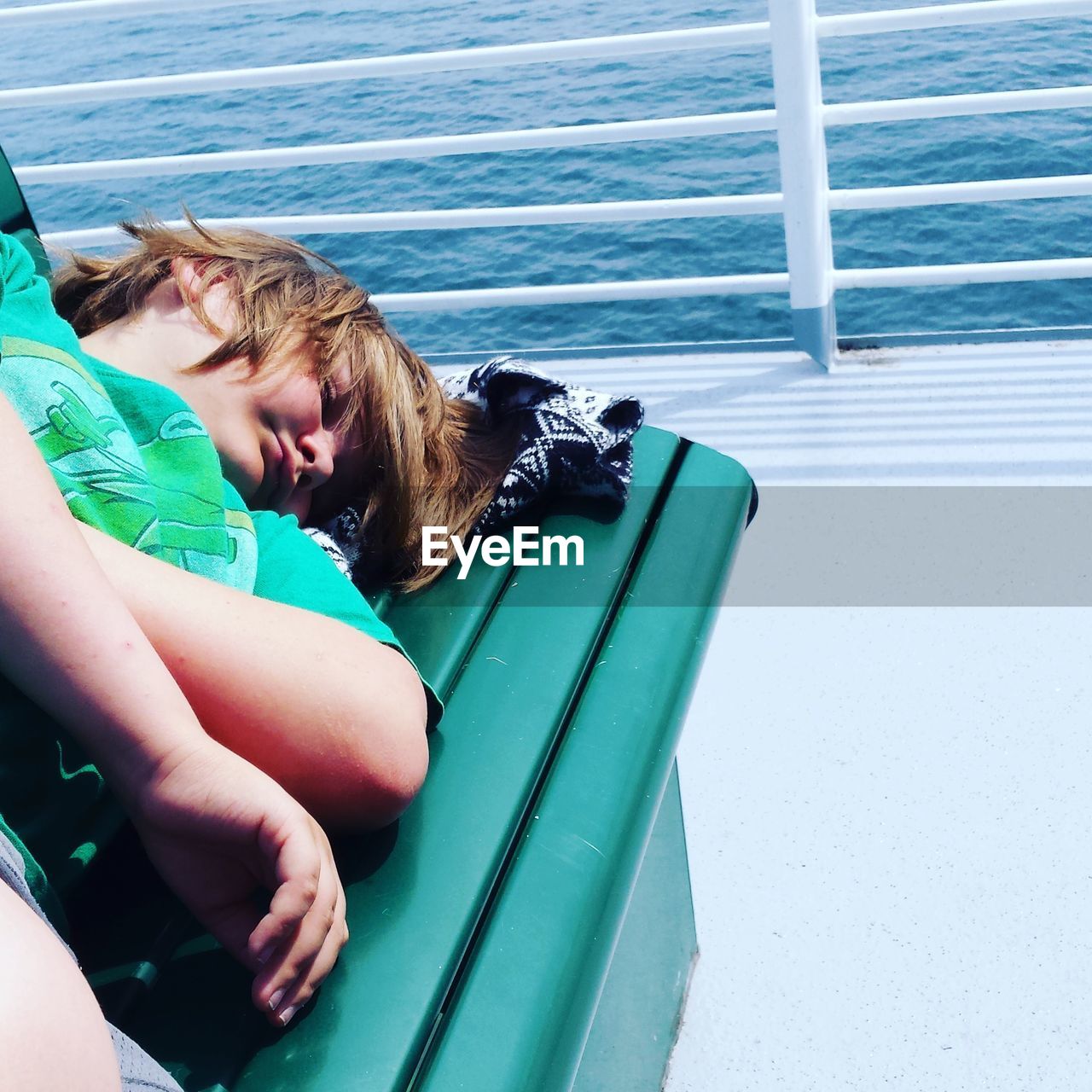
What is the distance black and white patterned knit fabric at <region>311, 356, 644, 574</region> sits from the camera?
1.21 m

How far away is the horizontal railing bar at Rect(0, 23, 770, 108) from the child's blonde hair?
0.97m

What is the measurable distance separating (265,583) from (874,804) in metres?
0.89

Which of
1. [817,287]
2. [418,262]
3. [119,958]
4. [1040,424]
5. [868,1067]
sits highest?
[119,958]

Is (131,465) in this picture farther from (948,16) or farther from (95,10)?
(948,16)

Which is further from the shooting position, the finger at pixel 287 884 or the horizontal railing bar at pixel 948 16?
the horizontal railing bar at pixel 948 16

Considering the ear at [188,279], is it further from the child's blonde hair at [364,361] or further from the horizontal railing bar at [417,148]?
the horizontal railing bar at [417,148]

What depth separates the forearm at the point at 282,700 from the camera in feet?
2.81

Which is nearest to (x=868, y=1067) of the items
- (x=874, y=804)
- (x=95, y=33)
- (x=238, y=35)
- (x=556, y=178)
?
(x=874, y=804)

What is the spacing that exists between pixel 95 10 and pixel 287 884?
2197mm

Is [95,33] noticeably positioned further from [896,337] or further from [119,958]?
[119,958]

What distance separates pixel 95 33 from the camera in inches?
518

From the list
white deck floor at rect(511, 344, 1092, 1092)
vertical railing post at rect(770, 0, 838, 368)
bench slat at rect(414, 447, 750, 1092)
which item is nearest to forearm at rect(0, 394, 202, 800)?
bench slat at rect(414, 447, 750, 1092)

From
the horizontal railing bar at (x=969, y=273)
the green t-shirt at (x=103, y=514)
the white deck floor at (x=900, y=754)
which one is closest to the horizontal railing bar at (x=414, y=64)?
the horizontal railing bar at (x=969, y=273)

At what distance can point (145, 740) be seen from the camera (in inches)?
30.5
